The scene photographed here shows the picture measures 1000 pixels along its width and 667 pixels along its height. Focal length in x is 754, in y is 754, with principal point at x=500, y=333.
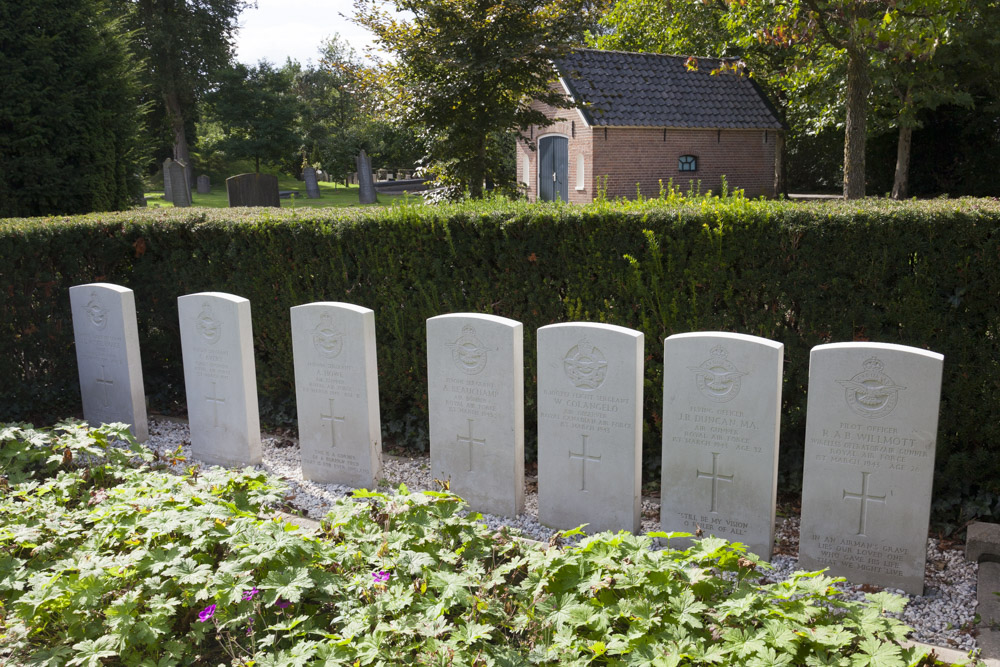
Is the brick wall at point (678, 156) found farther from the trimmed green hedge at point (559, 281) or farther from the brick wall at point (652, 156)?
the trimmed green hedge at point (559, 281)

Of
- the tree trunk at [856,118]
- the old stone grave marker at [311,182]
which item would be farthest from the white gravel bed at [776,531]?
the old stone grave marker at [311,182]

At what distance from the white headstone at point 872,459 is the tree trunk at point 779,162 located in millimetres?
21538

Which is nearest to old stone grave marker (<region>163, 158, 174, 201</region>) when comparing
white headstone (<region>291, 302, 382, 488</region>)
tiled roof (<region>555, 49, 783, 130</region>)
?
tiled roof (<region>555, 49, 783, 130</region>)

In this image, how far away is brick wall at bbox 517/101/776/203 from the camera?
2152cm

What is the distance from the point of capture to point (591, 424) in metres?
4.71

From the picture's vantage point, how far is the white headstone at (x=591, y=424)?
457 centimetres

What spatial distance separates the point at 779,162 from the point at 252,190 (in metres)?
17.7

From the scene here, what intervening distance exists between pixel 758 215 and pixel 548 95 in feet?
23.7

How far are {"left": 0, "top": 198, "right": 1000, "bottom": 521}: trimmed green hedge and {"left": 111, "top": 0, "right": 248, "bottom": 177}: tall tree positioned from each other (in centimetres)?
2546

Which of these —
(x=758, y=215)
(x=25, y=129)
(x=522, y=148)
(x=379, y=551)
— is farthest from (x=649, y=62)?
(x=379, y=551)

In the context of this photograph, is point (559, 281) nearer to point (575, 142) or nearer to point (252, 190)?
point (252, 190)

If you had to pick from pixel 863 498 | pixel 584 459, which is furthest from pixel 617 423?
pixel 863 498

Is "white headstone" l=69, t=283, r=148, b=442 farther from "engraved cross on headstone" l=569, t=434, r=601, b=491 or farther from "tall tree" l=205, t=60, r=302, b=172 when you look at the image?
"tall tree" l=205, t=60, r=302, b=172

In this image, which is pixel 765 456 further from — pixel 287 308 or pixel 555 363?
pixel 287 308
